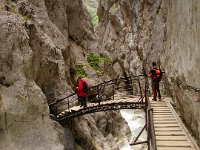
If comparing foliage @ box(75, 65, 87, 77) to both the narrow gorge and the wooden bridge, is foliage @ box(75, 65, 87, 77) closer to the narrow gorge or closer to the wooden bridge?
the narrow gorge

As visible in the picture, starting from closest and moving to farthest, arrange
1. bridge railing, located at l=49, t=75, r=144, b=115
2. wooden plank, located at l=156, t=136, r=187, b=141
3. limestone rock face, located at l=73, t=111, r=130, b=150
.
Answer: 1. wooden plank, located at l=156, t=136, r=187, b=141
2. bridge railing, located at l=49, t=75, r=144, b=115
3. limestone rock face, located at l=73, t=111, r=130, b=150

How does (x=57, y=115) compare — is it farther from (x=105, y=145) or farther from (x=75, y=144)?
(x=105, y=145)

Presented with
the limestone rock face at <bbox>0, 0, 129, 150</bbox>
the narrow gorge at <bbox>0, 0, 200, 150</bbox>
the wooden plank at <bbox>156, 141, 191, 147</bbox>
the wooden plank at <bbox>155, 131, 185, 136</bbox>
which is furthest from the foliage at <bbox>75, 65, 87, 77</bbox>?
the wooden plank at <bbox>156, 141, 191, 147</bbox>

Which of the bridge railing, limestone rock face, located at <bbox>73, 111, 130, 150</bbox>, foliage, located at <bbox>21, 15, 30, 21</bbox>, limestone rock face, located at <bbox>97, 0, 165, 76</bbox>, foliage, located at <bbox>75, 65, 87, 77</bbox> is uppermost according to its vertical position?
limestone rock face, located at <bbox>97, 0, 165, 76</bbox>

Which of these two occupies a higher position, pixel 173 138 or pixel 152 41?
pixel 152 41

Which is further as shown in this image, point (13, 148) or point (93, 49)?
point (93, 49)

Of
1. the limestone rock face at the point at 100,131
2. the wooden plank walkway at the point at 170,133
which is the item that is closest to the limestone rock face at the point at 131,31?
the limestone rock face at the point at 100,131

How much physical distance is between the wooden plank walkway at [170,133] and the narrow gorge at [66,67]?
1.54 feet

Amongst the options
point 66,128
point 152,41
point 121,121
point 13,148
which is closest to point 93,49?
point 152,41

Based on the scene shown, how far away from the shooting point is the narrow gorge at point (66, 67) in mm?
11837

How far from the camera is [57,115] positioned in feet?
64.0

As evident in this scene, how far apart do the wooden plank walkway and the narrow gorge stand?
47 cm

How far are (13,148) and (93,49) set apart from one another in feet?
59.7

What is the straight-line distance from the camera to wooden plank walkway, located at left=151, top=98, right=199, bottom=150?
8.85 m
